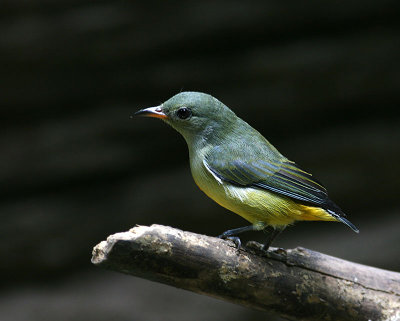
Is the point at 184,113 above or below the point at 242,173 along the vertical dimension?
above

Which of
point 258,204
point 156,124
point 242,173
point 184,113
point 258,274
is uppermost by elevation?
point 184,113

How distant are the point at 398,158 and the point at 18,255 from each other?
15.2ft

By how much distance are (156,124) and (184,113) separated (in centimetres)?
219

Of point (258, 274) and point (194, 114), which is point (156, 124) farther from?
point (258, 274)

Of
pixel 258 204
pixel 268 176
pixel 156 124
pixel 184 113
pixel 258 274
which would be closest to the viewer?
pixel 258 274

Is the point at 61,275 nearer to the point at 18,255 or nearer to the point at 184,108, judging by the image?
the point at 18,255

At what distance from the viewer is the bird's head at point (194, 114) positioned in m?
3.81

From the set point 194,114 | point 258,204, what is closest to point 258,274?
point 258,204

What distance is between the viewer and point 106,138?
588 cm

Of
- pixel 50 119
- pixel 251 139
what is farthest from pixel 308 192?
pixel 50 119

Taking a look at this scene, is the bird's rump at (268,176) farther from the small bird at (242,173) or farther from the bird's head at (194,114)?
the bird's head at (194,114)

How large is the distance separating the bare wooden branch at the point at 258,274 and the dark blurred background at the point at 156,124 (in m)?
2.67

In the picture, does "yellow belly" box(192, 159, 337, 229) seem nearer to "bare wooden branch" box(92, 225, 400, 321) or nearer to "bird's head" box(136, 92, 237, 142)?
"bare wooden branch" box(92, 225, 400, 321)

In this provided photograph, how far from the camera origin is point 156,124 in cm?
599
